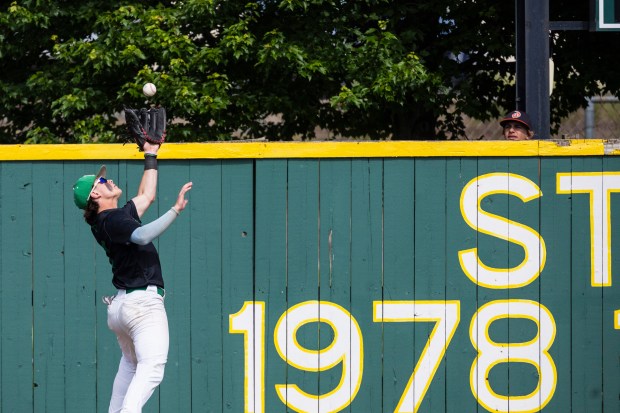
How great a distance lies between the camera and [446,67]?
1091 cm

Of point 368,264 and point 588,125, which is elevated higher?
point 588,125

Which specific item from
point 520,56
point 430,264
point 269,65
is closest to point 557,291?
point 430,264

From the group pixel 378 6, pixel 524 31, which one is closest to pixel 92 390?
pixel 524 31

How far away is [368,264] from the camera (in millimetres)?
6848

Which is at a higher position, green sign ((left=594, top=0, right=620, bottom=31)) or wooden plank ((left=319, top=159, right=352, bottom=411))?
green sign ((left=594, top=0, right=620, bottom=31))

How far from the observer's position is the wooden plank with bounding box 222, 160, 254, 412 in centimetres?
683

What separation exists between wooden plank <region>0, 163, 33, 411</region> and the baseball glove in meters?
1.15

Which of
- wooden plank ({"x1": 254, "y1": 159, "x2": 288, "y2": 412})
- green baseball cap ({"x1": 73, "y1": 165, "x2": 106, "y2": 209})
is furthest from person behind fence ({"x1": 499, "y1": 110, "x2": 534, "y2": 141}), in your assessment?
green baseball cap ({"x1": 73, "y1": 165, "x2": 106, "y2": 209})

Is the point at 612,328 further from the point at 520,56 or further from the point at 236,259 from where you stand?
the point at 236,259

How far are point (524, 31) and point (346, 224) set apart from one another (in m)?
2.11

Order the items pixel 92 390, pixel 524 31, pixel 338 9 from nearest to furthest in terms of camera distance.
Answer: pixel 92 390
pixel 524 31
pixel 338 9

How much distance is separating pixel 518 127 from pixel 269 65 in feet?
10.5

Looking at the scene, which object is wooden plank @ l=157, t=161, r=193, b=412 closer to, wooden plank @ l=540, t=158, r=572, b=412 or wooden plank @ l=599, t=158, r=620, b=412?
wooden plank @ l=540, t=158, r=572, b=412

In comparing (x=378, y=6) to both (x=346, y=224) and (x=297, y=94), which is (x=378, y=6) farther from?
(x=346, y=224)
